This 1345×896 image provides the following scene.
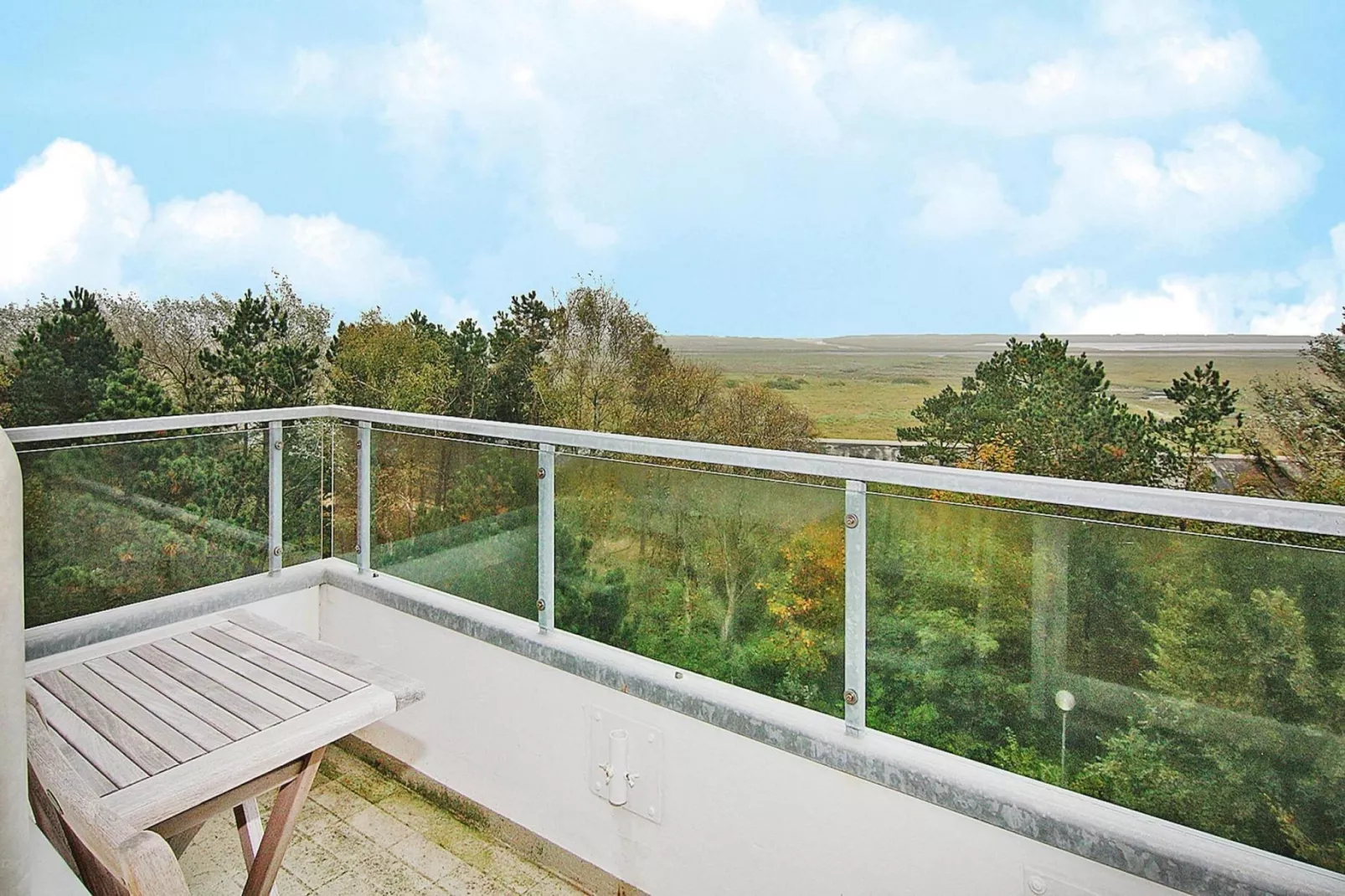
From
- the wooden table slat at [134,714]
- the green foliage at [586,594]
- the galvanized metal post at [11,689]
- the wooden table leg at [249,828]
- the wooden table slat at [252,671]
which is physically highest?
the galvanized metal post at [11,689]

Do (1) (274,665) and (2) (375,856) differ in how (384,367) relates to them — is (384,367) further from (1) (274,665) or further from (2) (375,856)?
(1) (274,665)

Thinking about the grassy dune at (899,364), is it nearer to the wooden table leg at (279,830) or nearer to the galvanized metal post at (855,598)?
the galvanized metal post at (855,598)

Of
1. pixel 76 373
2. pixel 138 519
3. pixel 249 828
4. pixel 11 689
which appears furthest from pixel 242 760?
pixel 76 373

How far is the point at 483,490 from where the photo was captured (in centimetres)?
270

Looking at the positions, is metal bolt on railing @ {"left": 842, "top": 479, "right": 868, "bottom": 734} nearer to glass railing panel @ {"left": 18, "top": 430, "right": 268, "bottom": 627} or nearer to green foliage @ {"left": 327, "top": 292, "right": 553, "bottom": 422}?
glass railing panel @ {"left": 18, "top": 430, "right": 268, "bottom": 627}

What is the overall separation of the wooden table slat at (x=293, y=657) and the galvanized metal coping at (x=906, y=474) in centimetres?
76

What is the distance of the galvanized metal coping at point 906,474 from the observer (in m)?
1.38

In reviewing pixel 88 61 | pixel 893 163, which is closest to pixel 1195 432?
pixel 893 163

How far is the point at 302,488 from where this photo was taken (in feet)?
10.7

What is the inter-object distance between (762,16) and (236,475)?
60.5 feet

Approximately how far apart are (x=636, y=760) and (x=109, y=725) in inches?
45.9

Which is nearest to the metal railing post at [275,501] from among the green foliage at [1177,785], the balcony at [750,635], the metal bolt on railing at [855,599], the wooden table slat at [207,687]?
the balcony at [750,635]

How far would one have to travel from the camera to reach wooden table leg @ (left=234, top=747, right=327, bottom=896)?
184 cm

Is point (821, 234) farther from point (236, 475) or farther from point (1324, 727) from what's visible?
point (1324, 727)
